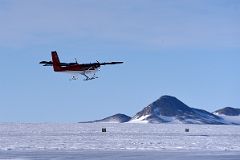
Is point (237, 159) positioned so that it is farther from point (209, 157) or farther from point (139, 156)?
point (139, 156)

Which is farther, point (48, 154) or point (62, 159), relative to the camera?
point (48, 154)

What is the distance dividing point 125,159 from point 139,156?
3.43 m

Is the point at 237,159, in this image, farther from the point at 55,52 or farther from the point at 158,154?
the point at 55,52

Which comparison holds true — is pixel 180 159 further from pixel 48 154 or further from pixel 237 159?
pixel 48 154

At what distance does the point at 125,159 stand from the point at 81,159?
3301 mm

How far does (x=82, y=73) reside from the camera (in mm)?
79938

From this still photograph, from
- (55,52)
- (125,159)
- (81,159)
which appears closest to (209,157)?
(125,159)

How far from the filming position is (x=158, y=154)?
4762 centimetres

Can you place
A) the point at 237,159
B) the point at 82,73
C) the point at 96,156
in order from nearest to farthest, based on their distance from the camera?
the point at 237,159, the point at 96,156, the point at 82,73

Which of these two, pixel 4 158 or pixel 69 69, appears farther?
pixel 69 69

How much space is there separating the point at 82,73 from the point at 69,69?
195 centimetres

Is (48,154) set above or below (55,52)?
below

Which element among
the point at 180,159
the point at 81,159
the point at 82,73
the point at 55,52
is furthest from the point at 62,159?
the point at 55,52

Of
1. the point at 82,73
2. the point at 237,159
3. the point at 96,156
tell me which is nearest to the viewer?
the point at 237,159
